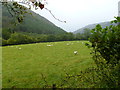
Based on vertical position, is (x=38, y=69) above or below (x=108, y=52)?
below

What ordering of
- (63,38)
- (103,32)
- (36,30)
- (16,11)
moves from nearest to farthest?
(16,11) → (103,32) → (63,38) → (36,30)

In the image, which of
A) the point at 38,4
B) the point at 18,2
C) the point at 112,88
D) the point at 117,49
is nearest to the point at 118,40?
the point at 117,49

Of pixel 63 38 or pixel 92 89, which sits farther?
pixel 63 38

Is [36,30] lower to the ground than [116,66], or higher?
higher

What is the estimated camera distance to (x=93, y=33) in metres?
4.70

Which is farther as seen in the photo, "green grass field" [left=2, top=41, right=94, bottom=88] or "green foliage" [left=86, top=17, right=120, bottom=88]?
"green grass field" [left=2, top=41, right=94, bottom=88]

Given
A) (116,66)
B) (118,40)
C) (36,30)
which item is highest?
(36,30)

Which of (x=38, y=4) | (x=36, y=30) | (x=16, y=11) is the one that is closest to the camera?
(x=38, y=4)

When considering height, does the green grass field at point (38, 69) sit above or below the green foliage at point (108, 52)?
below

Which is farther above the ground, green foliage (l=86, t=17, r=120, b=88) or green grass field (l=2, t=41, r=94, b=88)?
green foliage (l=86, t=17, r=120, b=88)

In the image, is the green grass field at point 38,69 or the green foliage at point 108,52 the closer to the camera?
the green foliage at point 108,52

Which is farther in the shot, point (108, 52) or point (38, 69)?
point (38, 69)

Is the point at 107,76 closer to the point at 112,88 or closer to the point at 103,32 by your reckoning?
the point at 112,88

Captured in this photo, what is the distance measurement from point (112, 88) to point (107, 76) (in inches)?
16.1
